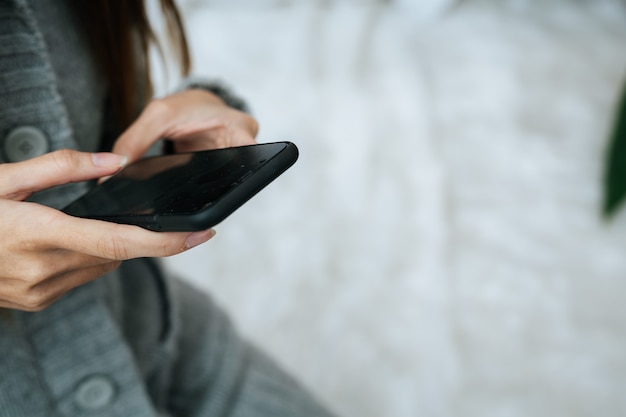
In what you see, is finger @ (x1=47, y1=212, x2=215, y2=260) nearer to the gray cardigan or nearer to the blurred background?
the gray cardigan

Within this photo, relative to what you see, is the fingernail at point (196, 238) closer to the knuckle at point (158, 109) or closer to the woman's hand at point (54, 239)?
the woman's hand at point (54, 239)

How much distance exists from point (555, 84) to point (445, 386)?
2.03ft

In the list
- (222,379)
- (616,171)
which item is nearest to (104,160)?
(222,379)

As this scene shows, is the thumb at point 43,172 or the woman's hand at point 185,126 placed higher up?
the thumb at point 43,172

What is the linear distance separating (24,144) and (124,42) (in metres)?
0.12

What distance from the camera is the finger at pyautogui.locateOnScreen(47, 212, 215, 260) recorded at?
0.91 feet

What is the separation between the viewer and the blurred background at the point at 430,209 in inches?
31.0

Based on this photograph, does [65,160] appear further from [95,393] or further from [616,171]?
[616,171]

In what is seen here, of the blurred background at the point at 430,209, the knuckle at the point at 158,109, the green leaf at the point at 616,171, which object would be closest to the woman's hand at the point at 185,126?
→ the knuckle at the point at 158,109

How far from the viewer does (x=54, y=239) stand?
30cm

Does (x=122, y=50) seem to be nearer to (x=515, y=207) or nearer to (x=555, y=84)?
(x=515, y=207)

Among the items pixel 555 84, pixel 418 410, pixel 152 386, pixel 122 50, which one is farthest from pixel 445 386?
pixel 555 84

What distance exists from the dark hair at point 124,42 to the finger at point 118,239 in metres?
0.20

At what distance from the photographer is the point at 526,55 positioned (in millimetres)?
1201
